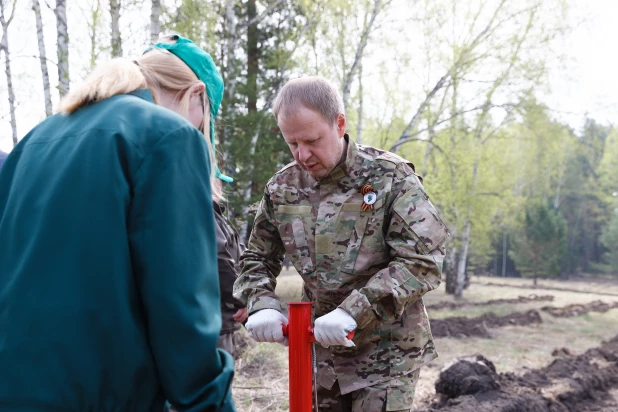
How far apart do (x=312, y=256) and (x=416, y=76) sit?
1591 cm

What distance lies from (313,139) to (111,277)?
1.32 metres

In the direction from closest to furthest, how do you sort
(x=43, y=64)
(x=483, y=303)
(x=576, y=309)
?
1. (x=43, y=64)
2. (x=576, y=309)
3. (x=483, y=303)

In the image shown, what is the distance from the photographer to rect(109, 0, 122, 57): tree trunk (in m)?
9.66

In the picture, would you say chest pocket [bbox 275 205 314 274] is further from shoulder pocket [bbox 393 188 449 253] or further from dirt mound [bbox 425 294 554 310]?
dirt mound [bbox 425 294 554 310]

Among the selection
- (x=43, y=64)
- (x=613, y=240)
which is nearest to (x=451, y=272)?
(x=43, y=64)

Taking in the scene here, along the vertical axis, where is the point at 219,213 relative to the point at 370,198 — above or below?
below

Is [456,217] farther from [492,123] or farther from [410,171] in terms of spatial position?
[410,171]

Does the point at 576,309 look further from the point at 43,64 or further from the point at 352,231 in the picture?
the point at 352,231

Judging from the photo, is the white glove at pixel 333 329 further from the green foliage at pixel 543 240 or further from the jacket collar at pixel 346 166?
the green foliage at pixel 543 240

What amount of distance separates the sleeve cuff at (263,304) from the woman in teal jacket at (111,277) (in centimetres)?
113

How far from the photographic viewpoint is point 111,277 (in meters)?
1.21

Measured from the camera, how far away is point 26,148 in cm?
137

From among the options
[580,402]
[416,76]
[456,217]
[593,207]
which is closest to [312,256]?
[580,402]

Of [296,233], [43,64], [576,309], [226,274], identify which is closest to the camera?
[296,233]
